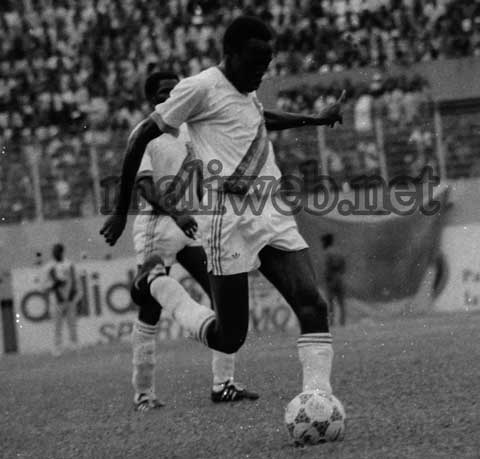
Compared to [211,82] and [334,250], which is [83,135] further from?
[211,82]

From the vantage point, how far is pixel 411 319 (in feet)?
62.3

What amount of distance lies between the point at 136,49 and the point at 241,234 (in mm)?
19408

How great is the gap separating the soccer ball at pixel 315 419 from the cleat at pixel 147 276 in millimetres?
1890

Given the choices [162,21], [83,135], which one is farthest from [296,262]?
[162,21]

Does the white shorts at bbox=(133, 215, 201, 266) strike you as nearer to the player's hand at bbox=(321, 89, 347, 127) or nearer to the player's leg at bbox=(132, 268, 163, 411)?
the player's leg at bbox=(132, 268, 163, 411)

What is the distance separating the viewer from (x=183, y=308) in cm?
683

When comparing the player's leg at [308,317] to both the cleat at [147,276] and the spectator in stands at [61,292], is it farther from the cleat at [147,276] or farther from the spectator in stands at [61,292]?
the spectator in stands at [61,292]

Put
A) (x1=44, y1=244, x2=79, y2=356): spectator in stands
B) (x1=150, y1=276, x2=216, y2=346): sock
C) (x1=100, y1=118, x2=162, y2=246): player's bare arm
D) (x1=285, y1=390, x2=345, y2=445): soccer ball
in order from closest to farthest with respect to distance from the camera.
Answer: (x1=285, y1=390, x2=345, y2=445): soccer ball
(x1=100, y1=118, x2=162, y2=246): player's bare arm
(x1=150, y1=276, x2=216, y2=346): sock
(x1=44, y1=244, x2=79, y2=356): spectator in stands

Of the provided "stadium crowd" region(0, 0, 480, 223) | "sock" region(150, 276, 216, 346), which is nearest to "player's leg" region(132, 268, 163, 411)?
"sock" region(150, 276, 216, 346)

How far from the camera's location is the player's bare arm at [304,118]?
6.61 m

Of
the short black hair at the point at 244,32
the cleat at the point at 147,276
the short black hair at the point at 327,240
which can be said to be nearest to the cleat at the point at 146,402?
the cleat at the point at 147,276

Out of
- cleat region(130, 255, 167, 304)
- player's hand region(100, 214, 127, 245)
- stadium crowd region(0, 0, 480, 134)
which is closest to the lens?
player's hand region(100, 214, 127, 245)

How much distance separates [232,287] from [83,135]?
16.1m

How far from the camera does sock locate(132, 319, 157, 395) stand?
323 inches
